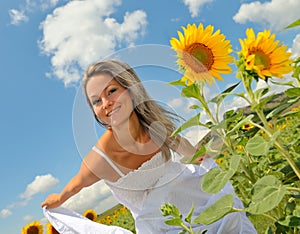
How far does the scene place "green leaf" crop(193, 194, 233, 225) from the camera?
1.10m

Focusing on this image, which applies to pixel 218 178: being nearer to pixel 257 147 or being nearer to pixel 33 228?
pixel 257 147

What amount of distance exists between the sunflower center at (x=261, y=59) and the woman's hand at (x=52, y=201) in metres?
1.43

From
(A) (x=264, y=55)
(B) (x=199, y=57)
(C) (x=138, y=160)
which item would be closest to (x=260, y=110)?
(A) (x=264, y=55)

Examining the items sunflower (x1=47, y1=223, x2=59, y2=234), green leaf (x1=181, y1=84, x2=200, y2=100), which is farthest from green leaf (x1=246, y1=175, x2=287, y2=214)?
sunflower (x1=47, y1=223, x2=59, y2=234)

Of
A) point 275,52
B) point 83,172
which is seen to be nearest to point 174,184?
point 83,172

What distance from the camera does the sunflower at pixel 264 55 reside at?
1.14 metres

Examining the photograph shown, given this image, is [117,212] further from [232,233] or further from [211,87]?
[211,87]

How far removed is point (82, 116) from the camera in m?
1.99

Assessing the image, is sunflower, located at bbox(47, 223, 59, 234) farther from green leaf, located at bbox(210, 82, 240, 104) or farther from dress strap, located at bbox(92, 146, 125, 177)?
green leaf, located at bbox(210, 82, 240, 104)

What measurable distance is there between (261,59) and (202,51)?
0.88 feet

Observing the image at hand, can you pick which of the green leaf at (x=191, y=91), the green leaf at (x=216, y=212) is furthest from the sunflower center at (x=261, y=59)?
the green leaf at (x=216, y=212)

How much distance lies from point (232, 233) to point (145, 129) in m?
0.63

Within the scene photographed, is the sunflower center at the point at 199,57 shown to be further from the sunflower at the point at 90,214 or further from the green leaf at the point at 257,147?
the sunflower at the point at 90,214

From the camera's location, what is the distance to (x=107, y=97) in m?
1.99
